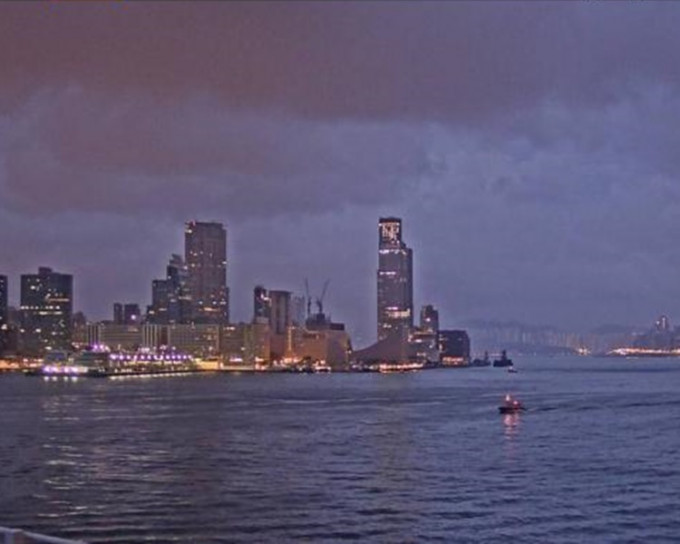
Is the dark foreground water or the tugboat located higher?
the tugboat

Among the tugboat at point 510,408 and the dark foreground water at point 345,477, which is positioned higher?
the tugboat at point 510,408

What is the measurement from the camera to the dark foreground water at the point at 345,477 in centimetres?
2366

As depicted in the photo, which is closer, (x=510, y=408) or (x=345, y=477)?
(x=345, y=477)

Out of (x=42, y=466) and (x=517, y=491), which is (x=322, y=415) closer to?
(x=42, y=466)

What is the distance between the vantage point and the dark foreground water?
23.7 m

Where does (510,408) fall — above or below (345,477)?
above

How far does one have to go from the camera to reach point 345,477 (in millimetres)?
32219

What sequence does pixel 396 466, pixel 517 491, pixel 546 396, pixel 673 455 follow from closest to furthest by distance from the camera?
1. pixel 517 491
2. pixel 396 466
3. pixel 673 455
4. pixel 546 396

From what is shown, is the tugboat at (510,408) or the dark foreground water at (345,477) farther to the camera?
the tugboat at (510,408)

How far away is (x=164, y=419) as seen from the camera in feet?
195

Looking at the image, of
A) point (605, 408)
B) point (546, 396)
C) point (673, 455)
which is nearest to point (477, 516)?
point (673, 455)

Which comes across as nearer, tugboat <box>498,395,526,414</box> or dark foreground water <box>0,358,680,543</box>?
dark foreground water <box>0,358,680,543</box>

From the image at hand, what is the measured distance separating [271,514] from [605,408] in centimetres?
4578

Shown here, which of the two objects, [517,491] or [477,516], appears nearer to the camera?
[477,516]
